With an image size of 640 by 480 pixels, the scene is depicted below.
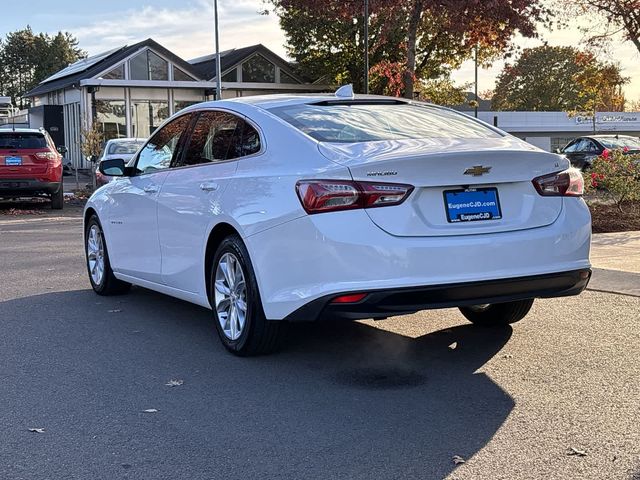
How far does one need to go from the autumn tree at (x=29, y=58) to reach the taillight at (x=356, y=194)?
93.1 m

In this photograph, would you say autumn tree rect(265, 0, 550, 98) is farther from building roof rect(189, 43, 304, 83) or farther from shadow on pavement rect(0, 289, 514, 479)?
shadow on pavement rect(0, 289, 514, 479)

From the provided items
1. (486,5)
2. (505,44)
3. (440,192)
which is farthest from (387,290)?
(505,44)

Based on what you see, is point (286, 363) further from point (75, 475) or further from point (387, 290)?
point (75, 475)

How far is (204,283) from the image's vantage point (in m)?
5.93

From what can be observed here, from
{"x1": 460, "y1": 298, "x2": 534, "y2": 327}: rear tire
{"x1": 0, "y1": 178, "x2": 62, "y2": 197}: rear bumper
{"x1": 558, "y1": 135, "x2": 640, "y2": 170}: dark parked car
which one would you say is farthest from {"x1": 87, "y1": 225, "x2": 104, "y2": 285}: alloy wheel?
{"x1": 558, "y1": 135, "x2": 640, "y2": 170}: dark parked car

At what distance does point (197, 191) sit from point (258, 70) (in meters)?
34.0

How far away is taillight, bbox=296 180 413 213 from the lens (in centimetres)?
464

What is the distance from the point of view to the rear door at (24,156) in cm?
1803

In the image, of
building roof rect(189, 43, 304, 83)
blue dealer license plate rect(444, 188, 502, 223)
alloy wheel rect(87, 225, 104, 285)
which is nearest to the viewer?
blue dealer license plate rect(444, 188, 502, 223)

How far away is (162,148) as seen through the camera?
6938mm

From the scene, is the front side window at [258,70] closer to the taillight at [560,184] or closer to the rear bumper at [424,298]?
the taillight at [560,184]

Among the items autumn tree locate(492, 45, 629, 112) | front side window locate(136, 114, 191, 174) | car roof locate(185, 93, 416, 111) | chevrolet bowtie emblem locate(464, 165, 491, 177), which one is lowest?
chevrolet bowtie emblem locate(464, 165, 491, 177)

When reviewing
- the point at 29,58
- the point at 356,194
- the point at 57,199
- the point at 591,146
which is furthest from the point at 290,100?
the point at 29,58

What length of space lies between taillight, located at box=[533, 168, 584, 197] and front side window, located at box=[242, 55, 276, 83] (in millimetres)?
34363
